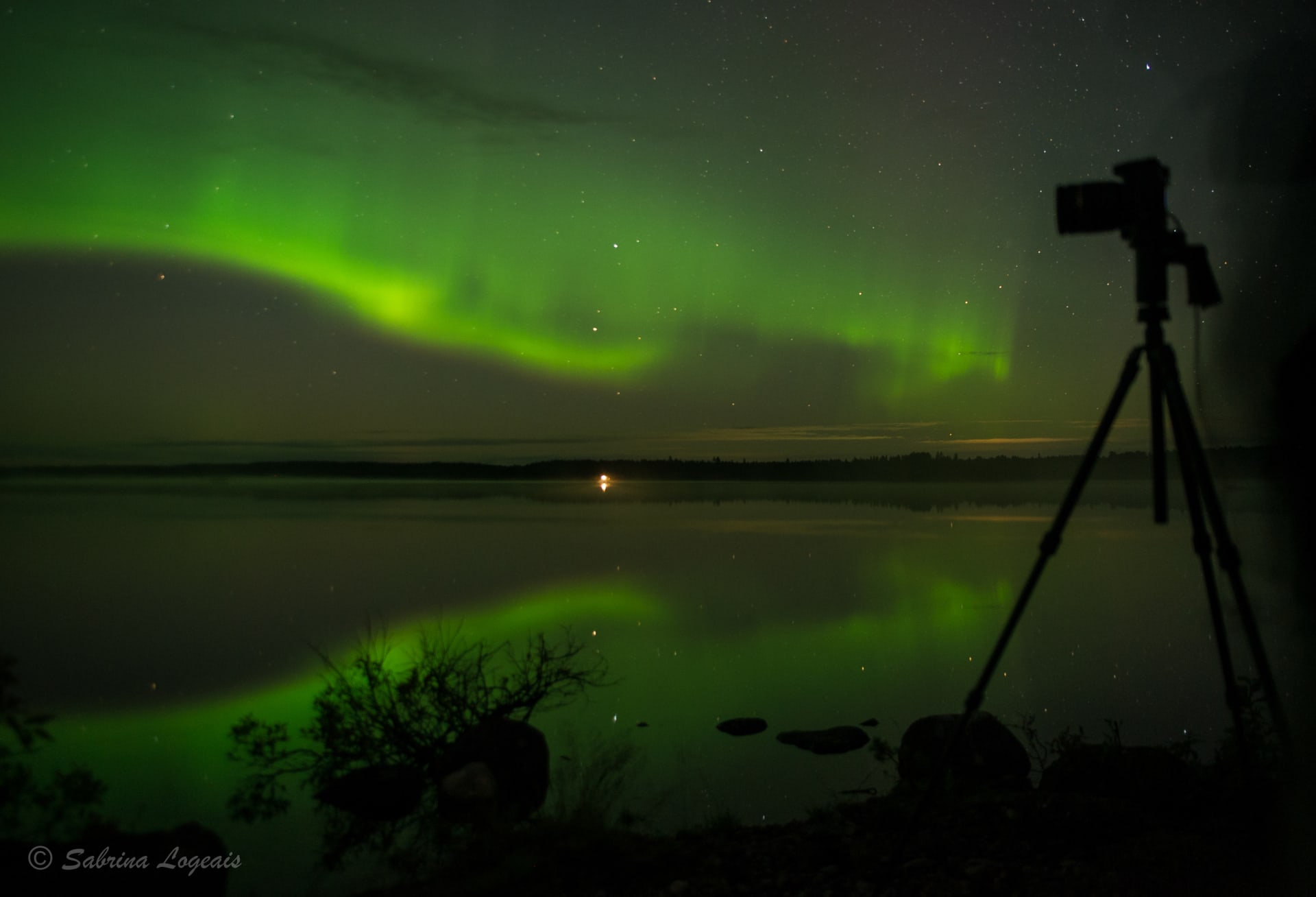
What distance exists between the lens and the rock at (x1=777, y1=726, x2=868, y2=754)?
734 centimetres

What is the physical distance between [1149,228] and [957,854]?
2650 millimetres

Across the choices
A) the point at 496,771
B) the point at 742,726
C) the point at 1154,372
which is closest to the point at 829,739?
the point at 742,726

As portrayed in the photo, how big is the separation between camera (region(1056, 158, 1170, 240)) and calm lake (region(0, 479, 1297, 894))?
53.7 inches

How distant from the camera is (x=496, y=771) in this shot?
5910 mm

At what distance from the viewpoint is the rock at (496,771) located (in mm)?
5438

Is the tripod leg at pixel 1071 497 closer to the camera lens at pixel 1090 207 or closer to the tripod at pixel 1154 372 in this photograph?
the tripod at pixel 1154 372

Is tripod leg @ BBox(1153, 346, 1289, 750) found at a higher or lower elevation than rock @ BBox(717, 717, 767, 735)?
higher

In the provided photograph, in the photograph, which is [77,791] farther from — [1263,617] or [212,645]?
[212,645]

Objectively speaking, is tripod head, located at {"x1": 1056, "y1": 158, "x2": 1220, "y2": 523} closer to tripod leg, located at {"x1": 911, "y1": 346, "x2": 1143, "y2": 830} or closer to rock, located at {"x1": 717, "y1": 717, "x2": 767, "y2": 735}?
tripod leg, located at {"x1": 911, "y1": 346, "x2": 1143, "y2": 830}

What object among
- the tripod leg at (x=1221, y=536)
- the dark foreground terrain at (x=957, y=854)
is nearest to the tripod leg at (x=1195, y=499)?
the tripod leg at (x=1221, y=536)

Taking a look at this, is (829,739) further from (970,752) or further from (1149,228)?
(1149,228)

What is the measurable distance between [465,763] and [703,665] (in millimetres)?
5275

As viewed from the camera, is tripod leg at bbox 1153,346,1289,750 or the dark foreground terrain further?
the dark foreground terrain

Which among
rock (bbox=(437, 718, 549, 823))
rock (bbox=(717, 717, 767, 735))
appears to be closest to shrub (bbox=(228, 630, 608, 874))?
rock (bbox=(437, 718, 549, 823))
